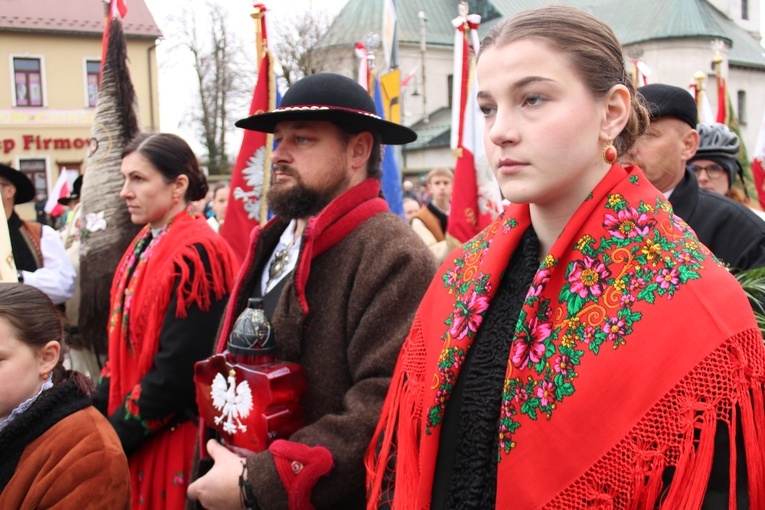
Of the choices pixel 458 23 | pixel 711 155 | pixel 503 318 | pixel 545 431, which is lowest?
pixel 545 431

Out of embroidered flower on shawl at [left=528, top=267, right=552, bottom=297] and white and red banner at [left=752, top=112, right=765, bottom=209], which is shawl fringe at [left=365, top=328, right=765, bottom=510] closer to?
embroidered flower on shawl at [left=528, top=267, right=552, bottom=297]

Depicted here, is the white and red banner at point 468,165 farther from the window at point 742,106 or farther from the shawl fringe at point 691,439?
the window at point 742,106

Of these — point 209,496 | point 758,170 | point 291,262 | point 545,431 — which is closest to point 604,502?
point 545,431

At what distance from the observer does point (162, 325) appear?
9.99 ft

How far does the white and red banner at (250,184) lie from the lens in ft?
15.5

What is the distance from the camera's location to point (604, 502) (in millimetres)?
1328

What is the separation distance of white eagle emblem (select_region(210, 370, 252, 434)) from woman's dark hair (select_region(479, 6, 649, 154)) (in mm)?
1227

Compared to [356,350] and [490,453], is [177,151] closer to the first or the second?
[356,350]

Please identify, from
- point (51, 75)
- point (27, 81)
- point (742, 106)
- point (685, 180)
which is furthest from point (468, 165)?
point (742, 106)

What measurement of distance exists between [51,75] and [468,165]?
86.6ft

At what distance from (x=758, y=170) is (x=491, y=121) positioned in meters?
6.14

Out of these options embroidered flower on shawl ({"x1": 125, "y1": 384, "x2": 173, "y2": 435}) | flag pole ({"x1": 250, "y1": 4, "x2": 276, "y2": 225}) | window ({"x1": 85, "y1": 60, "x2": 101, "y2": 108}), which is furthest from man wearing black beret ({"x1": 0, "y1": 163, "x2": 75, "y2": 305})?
window ({"x1": 85, "y1": 60, "x2": 101, "y2": 108})

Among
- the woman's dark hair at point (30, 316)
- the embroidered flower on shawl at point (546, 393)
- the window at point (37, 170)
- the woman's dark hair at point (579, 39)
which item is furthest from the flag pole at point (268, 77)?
the window at point (37, 170)

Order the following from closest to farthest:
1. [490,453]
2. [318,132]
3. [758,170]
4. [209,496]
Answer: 1. [490,453]
2. [209,496]
3. [318,132]
4. [758,170]
